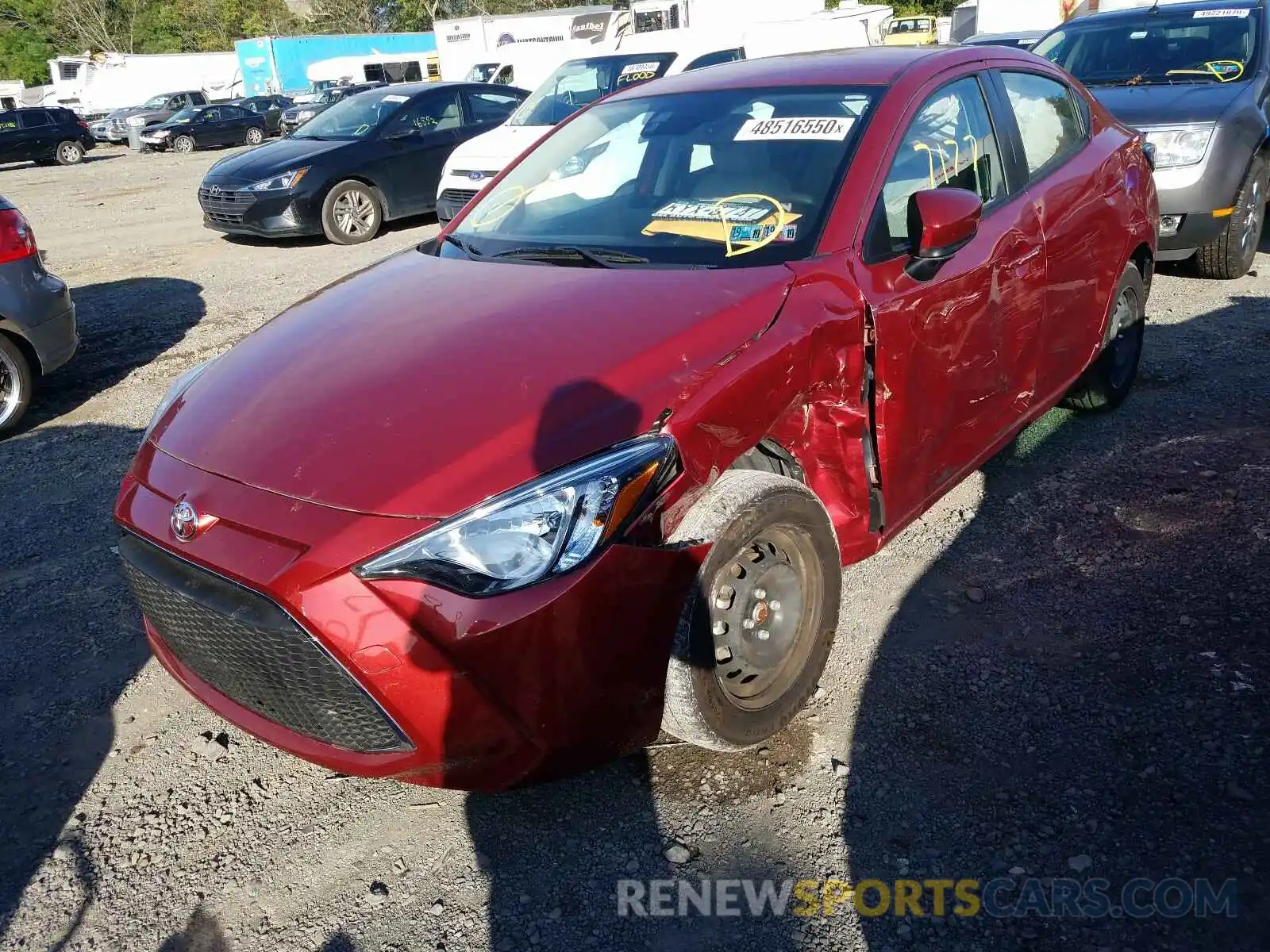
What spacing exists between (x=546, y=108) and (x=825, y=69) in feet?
25.1

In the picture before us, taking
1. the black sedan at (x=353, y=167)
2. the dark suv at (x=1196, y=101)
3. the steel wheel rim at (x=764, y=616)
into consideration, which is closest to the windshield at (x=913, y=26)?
the black sedan at (x=353, y=167)

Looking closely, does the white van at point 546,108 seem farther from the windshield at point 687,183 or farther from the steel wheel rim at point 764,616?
the steel wheel rim at point 764,616

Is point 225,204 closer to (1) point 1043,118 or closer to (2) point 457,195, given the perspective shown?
(2) point 457,195

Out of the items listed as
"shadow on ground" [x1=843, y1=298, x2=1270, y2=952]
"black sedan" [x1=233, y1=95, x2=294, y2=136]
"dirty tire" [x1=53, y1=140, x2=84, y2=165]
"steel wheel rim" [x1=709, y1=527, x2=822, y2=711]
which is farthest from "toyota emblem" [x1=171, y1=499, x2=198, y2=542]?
"black sedan" [x1=233, y1=95, x2=294, y2=136]

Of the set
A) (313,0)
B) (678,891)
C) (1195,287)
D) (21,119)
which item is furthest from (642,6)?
(313,0)

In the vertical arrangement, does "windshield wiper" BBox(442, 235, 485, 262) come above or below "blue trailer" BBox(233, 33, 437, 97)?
below

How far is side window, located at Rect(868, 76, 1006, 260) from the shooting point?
297cm

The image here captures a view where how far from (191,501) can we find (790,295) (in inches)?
62.4

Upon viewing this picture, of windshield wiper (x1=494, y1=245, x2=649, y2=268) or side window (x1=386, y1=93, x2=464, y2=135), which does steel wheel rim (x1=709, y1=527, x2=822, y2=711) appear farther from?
side window (x1=386, y1=93, x2=464, y2=135)

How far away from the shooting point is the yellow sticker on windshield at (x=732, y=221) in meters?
2.89

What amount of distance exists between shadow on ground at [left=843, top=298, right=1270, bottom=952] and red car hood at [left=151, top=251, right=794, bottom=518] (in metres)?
1.21

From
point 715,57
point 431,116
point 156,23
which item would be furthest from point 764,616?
point 156,23

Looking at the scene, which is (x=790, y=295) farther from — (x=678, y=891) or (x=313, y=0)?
(x=313, y=0)

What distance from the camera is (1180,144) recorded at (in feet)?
20.6
